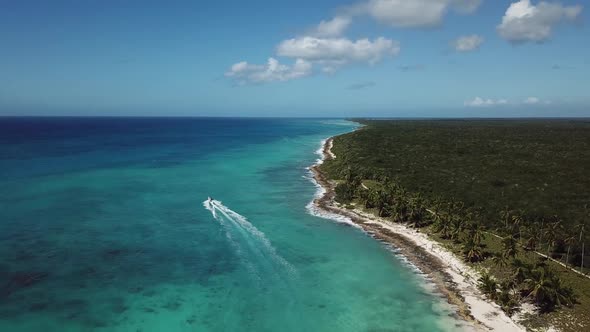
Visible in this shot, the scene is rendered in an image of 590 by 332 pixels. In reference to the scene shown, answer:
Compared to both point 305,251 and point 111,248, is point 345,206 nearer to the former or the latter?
point 305,251

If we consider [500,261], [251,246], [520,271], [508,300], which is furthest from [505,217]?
[251,246]

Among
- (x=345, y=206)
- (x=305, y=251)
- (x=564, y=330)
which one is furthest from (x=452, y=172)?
(x=564, y=330)

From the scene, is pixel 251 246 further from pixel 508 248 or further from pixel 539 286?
pixel 539 286

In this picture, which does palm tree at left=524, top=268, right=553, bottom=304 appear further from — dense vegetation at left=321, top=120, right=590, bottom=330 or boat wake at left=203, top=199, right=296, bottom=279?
boat wake at left=203, top=199, right=296, bottom=279

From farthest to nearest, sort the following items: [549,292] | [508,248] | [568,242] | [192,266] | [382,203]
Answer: [382,203] < [192,266] < [568,242] < [508,248] < [549,292]

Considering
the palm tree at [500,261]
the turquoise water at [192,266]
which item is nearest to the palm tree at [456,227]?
the palm tree at [500,261]

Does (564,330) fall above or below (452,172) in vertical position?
below
